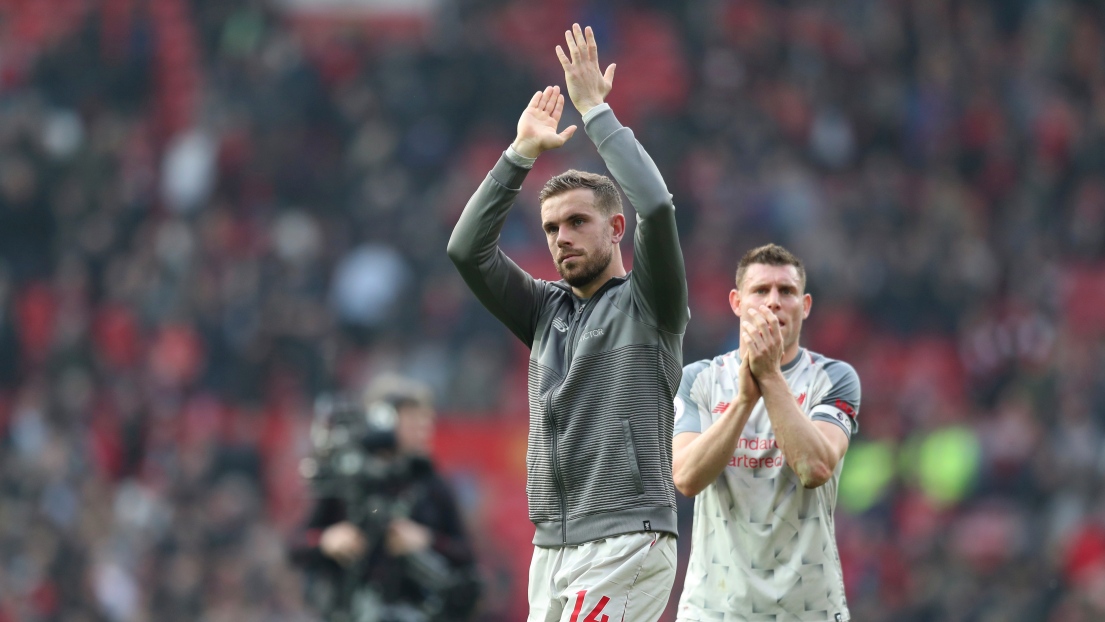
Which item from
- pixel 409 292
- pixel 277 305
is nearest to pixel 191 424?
pixel 277 305

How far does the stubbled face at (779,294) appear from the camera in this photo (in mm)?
5219

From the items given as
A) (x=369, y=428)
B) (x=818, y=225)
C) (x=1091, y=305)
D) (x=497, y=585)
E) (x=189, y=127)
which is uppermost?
(x=189, y=127)

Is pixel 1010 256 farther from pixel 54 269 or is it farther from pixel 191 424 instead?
pixel 54 269

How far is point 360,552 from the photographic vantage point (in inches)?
315

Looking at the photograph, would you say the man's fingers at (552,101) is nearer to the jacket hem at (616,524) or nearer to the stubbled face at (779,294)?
the stubbled face at (779,294)

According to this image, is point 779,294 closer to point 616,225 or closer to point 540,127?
point 616,225

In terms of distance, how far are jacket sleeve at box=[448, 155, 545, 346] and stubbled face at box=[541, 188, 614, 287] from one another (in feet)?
0.50

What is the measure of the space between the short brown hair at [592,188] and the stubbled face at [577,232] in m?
0.02

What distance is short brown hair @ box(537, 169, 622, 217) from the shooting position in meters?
4.76

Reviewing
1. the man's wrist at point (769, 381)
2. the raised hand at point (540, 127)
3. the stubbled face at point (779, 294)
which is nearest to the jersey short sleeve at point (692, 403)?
the stubbled face at point (779, 294)

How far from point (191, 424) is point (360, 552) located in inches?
251

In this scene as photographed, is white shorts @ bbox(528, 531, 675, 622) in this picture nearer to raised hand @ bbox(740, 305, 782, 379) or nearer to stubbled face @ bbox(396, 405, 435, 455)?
raised hand @ bbox(740, 305, 782, 379)

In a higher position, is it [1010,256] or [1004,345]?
[1010,256]

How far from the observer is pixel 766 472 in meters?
5.21
